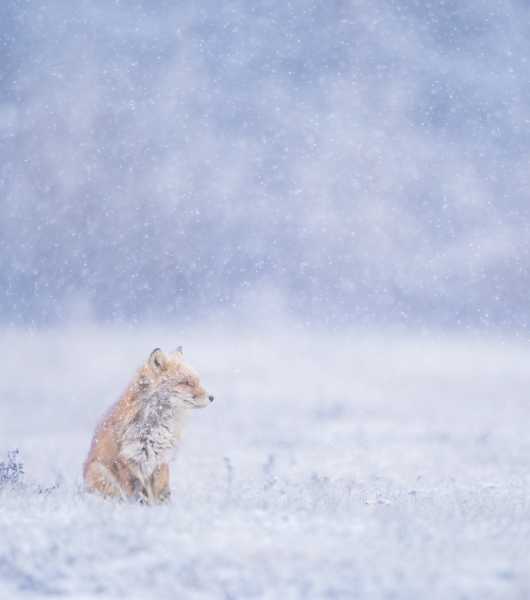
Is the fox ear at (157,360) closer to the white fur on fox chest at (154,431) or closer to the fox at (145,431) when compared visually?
the fox at (145,431)

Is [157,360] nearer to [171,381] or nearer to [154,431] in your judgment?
[171,381]

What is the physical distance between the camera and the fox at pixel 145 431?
306 inches

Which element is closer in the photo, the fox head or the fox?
the fox

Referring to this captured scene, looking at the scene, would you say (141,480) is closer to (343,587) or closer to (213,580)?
(213,580)

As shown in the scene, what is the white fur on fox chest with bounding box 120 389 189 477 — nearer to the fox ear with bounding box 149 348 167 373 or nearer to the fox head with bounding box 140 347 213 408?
the fox head with bounding box 140 347 213 408

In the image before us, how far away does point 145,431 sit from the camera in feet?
26.0

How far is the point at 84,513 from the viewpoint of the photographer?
254 inches

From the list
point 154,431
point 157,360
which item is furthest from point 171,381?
point 154,431

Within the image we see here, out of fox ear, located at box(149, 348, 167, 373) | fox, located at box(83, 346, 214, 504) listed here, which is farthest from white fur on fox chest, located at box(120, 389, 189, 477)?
fox ear, located at box(149, 348, 167, 373)

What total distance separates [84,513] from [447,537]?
399 centimetres

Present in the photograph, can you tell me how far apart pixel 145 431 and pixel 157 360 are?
102 cm

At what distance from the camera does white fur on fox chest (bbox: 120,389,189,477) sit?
25.7ft

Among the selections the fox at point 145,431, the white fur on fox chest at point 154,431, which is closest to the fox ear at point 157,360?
the fox at point 145,431

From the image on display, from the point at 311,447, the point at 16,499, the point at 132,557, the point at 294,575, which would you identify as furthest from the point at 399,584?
the point at 311,447
